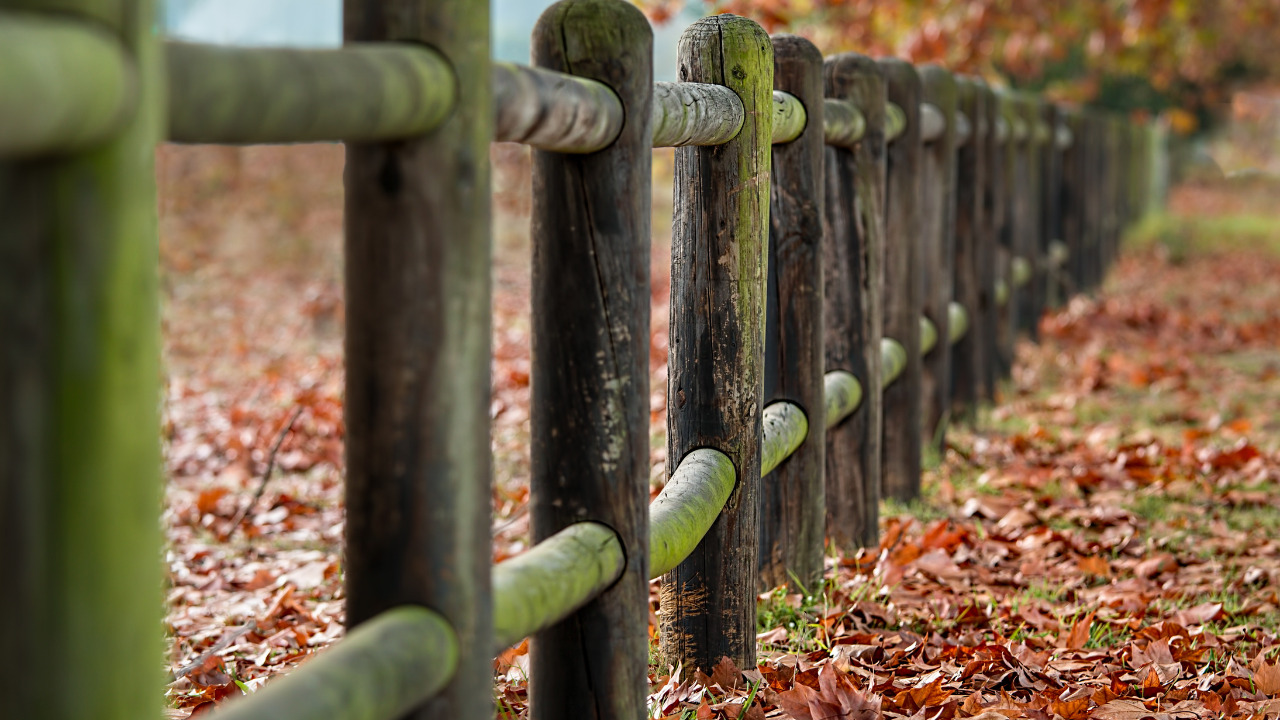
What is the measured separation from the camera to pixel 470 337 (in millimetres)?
1510

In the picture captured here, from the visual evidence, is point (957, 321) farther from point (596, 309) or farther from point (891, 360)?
point (596, 309)

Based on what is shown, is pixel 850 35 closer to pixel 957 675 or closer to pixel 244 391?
pixel 244 391

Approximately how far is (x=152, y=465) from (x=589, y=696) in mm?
1105

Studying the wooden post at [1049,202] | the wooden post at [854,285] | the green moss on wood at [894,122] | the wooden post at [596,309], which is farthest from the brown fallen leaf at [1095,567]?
the wooden post at [1049,202]

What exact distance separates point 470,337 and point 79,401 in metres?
0.58

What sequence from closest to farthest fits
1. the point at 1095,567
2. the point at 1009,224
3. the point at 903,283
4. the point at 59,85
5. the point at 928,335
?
the point at 59,85
the point at 1095,567
the point at 903,283
the point at 928,335
the point at 1009,224

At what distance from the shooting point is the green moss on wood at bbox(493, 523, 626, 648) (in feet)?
5.49

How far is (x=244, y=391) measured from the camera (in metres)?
7.13

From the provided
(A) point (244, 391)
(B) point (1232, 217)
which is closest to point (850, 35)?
(A) point (244, 391)

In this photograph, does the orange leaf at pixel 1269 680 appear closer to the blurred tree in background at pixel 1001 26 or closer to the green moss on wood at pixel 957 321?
the green moss on wood at pixel 957 321

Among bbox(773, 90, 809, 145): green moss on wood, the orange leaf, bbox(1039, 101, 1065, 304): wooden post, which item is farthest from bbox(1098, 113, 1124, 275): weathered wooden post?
the orange leaf

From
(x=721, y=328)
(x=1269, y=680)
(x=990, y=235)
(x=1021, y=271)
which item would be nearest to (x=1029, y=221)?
(x=1021, y=271)

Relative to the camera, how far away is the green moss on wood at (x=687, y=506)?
225 centimetres

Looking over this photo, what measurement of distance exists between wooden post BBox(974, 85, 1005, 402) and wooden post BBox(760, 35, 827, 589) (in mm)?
2502
